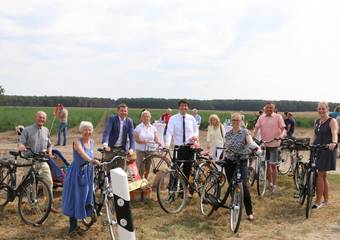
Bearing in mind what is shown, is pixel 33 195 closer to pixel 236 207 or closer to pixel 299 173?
pixel 236 207

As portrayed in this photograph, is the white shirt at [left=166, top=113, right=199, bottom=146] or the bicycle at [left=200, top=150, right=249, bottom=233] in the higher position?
the white shirt at [left=166, top=113, right=199, bottom=146]

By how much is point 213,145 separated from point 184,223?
12.0 ft

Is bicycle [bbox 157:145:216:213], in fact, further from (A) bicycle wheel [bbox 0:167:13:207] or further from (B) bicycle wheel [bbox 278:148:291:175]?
(B) bicycle wheel [bbox 278:148:291:175]

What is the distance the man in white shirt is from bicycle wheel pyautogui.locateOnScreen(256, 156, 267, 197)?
68.5 inches

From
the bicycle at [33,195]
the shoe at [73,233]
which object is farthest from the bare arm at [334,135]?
the bicycle at [33,195]

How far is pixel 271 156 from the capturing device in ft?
31.5

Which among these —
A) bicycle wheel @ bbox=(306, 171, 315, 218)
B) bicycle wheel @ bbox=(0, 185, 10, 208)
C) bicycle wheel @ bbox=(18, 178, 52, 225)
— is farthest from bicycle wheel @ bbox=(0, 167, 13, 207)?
bicycle wheel @ bbox=(306, 171, 315, 218)

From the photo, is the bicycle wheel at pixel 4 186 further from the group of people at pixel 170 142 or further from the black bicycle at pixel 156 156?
the black bicycle at pixel 156 156

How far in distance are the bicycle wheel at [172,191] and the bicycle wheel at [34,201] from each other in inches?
76.8

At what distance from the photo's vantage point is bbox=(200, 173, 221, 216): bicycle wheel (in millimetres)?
7953

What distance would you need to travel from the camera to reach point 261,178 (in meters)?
9.65

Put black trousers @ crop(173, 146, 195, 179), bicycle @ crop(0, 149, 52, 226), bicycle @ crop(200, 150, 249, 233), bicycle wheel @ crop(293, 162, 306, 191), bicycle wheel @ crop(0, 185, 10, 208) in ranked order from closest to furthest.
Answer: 1. bicycle @ crop(200, 150, 249, 233)
2. bicycle @ crop(0, 149, 52, 226)
3. bicycle wheel @ crop(0, 185, 10, 208)
4. black trousers @ crop(173, 146, 195, 179)
5. bicycle wheel @ crop(293, 162, 306, 191)

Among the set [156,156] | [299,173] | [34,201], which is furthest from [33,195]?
[299,173]

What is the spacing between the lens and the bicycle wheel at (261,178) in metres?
9.55
